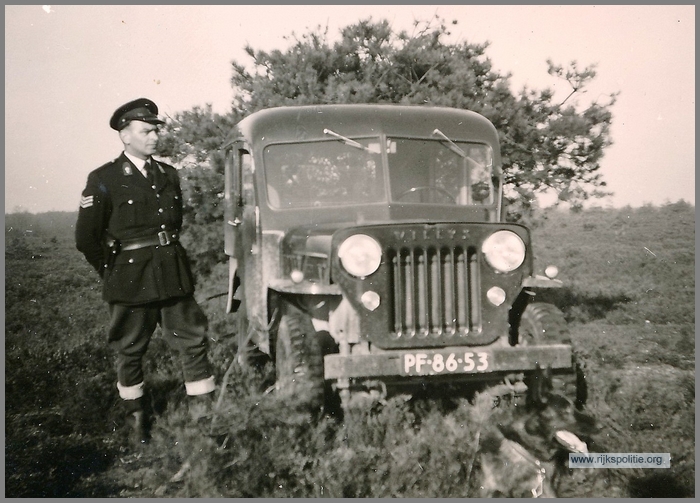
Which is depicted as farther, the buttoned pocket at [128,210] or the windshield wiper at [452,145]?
the windshield wiper at [452,145]

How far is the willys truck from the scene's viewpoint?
3.84 metres

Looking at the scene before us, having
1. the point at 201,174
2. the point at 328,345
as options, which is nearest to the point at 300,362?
the point at 328,345

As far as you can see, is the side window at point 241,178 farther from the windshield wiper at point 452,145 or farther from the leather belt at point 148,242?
the windshield wiper at point 452,145

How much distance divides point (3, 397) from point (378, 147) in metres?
3.02

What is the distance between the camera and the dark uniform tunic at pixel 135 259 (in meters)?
4.25

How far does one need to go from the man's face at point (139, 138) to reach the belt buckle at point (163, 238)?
54cm

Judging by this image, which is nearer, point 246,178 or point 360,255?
point 360,255

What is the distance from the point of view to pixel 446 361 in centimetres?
375

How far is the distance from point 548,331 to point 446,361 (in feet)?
2.86

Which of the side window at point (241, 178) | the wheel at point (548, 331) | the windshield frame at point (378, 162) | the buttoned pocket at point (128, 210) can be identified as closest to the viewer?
the wheel at point (548, 331)

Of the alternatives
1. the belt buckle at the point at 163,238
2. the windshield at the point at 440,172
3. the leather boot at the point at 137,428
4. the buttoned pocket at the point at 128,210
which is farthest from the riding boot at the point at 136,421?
the windshield at the point at 440,172

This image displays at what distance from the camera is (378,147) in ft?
16.1

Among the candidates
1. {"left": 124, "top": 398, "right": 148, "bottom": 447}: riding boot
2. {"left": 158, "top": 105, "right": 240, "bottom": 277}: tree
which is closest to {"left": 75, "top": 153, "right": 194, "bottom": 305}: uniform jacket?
{"left": 124, "top": 398, "right": 148, "bottom": 447}: riding boot

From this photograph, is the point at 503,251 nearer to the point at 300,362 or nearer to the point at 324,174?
the point at 300,362
